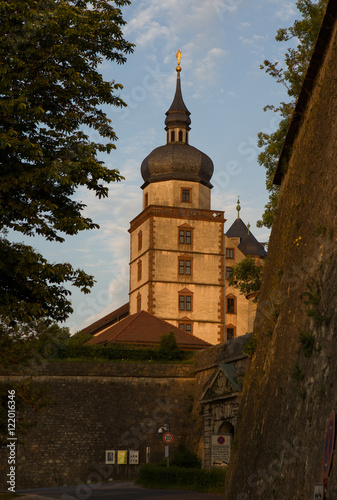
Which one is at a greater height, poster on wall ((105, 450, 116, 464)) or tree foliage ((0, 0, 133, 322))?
tree foliage ((0, 0, 133, 322))

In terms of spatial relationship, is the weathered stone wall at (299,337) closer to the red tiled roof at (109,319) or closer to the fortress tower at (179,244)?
the fortress tower at (179,244)

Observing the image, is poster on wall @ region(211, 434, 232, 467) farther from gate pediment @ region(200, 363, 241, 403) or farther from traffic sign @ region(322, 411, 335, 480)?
traffic sign @ region(322, 411, 335, 480)

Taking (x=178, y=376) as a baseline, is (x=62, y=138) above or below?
above

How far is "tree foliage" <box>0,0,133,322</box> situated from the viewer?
53.3 feet

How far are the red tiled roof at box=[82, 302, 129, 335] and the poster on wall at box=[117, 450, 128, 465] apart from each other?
38302mm

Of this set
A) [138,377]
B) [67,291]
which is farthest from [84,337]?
[67,291]

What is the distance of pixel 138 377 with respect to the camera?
43.4 metres

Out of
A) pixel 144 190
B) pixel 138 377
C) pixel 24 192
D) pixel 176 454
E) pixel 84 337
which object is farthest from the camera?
pixel 144 190

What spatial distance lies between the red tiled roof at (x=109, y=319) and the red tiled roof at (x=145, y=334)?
67.4ft

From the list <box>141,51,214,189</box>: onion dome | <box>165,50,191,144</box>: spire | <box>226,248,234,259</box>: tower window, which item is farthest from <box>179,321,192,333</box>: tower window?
<box>165,50,191,144</box>: spire

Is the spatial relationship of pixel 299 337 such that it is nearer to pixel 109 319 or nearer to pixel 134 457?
pixel 134 457

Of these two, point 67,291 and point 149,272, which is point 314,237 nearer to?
point 67,291

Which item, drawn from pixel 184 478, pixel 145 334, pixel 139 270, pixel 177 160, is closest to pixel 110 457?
pixel 184 478

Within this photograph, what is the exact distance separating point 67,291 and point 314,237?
21.3ft
